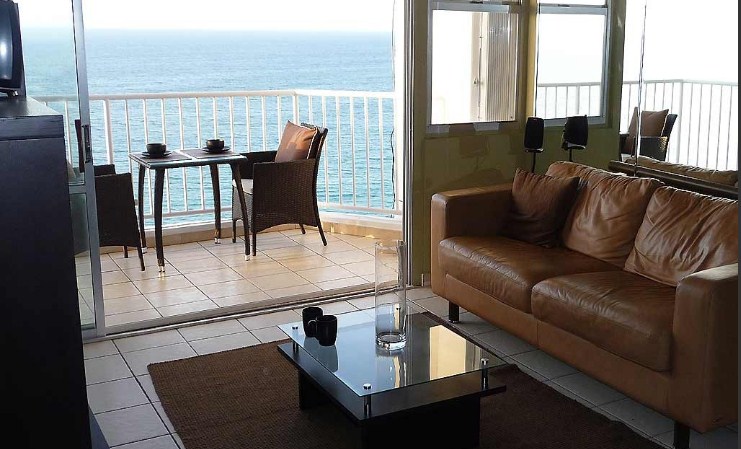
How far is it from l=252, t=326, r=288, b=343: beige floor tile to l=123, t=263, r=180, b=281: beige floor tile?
1.29m

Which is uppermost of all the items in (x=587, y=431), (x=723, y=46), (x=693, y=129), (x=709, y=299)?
(x=723, y=46)

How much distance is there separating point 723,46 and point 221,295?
9.85ft

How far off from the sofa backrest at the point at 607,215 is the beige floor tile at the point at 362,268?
152 cm

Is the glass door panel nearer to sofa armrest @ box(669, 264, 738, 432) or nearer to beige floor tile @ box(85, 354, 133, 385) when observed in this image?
beige floor tile @ box(85, 354, 133, 385)

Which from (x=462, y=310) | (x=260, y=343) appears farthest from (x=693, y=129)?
(x=260, y=343)

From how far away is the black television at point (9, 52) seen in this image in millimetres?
2438

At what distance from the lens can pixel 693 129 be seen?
4059 mm

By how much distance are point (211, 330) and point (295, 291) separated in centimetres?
75

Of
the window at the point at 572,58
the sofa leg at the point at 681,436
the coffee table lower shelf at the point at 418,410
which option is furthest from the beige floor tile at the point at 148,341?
the window at the point at 572,58

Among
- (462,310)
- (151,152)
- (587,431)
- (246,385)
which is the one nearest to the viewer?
(587,431)

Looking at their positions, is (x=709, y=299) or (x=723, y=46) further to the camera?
(x=723, y=46)

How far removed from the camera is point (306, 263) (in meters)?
5.45

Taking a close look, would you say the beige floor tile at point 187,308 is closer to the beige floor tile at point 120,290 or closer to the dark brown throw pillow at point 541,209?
the beige floor tile at point 120,290

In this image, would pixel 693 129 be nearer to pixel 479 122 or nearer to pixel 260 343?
pixel 479 122
